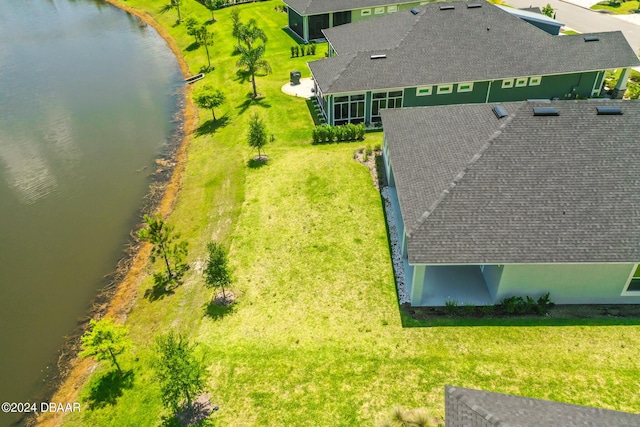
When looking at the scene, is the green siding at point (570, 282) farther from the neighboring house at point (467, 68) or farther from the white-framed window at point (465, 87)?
the white-framed window at point (465, 87)

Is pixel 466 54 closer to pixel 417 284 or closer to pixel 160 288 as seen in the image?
pixel 417 284

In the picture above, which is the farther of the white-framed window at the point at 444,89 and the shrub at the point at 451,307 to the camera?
the white-framed window at the point at 444,89

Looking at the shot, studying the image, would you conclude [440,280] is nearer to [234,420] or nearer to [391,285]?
[391,285]

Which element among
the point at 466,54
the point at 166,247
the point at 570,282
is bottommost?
the point at 166,247

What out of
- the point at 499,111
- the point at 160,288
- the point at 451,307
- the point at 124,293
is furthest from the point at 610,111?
A: the point at 124,293

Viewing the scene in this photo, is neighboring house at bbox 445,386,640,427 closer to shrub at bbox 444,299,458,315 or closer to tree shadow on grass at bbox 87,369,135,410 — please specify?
shrub at bbox 444,299,458,315

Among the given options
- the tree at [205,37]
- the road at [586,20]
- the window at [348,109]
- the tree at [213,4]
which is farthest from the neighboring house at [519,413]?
the tree at [213,4]

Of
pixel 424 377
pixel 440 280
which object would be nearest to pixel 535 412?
pixel 424 377
